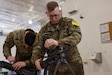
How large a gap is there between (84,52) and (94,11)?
78 cm

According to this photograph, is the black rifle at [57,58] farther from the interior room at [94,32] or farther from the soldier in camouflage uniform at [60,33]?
the interior room at [94,32]

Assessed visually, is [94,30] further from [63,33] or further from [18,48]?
[63,33]

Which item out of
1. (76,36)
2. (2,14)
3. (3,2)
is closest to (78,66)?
(76,36)

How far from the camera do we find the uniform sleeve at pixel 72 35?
1385mm

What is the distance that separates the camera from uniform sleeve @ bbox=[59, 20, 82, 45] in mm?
1385

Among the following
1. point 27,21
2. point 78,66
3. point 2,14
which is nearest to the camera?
point 78,66

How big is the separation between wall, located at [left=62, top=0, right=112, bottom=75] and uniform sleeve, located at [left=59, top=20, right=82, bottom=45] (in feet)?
4.66

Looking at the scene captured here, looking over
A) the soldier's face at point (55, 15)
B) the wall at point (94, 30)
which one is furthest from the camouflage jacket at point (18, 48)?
the wall at point (94, 30)

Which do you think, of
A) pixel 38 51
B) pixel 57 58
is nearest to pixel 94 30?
pixel 38 51

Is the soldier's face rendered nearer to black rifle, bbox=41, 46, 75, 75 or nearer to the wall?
black rifle, bbox=41, 46, 75, 75

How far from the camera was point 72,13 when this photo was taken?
353cm

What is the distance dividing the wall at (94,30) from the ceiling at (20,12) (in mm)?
1736

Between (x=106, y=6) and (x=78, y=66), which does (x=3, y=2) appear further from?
(x=78, y=66)

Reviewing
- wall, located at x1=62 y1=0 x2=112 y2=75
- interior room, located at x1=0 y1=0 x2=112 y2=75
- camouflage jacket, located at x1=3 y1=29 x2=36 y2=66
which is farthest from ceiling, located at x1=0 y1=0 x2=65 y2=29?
camouflage jacket, located at x1=3 y1=29 x2=36 y2=66
